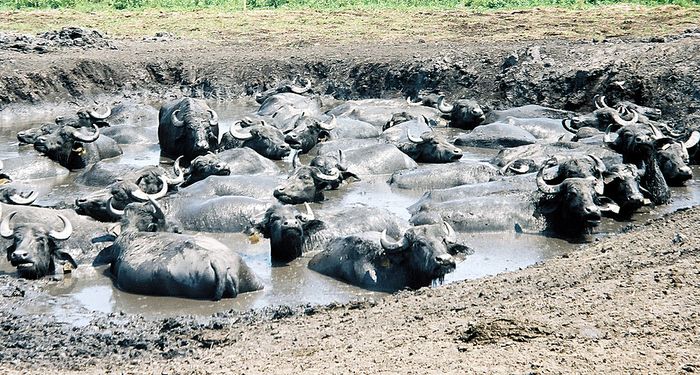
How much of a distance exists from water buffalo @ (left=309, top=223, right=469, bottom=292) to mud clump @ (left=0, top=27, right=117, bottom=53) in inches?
591

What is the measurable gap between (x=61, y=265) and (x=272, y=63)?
13.8 metres

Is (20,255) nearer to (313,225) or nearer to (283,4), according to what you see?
(313,225)

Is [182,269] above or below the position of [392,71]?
above

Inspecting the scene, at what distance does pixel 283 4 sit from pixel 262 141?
19.3m

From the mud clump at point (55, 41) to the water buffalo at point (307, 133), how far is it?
8.68 meters

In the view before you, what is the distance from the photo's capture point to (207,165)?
13.4 m

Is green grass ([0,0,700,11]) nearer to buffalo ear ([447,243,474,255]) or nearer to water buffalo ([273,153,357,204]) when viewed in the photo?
water buffalo ([273,153,357,204])

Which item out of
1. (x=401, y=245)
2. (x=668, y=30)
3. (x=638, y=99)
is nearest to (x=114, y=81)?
(x=638, y=99)

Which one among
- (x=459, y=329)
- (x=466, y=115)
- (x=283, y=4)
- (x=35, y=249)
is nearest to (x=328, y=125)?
(x=466, y=115)

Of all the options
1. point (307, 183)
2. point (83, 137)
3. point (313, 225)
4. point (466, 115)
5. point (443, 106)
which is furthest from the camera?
point (443, 106)

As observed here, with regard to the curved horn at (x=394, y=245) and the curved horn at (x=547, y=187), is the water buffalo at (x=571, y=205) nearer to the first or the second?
the curved horn at (x=547, y=187)

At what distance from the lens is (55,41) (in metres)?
23.4

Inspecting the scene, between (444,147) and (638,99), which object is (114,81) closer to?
(444,147)

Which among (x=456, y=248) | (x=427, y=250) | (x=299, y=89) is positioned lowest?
(x=299, y=89)
